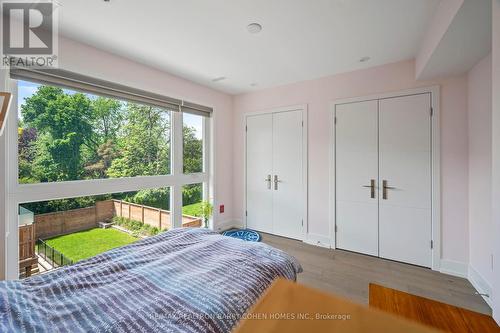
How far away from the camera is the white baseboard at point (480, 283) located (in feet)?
6.53

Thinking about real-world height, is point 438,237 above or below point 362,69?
below

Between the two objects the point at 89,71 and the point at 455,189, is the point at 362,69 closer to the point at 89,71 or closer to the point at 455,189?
the point at 455,189

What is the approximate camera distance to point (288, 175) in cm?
356

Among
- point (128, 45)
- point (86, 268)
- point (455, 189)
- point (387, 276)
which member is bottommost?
point (387, 276)

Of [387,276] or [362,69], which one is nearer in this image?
[387,276]

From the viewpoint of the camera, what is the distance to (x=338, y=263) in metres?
2.73

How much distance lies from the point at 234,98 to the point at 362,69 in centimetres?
217

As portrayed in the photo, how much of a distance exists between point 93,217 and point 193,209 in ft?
4.53

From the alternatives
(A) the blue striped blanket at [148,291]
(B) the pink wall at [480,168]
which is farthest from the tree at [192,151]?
(B) the pink wall at [480,168]

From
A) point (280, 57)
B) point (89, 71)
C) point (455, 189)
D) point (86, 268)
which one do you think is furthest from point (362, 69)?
point (86, 268)

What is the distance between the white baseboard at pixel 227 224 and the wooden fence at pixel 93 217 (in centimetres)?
93

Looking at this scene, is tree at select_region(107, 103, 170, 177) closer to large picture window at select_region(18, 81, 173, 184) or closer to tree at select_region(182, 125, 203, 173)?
large picture window at select_region(18, 81, 173, 184)

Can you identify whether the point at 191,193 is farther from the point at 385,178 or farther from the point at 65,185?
the point at 385,178

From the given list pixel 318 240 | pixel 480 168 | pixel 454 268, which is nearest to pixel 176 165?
pixel 318 240
